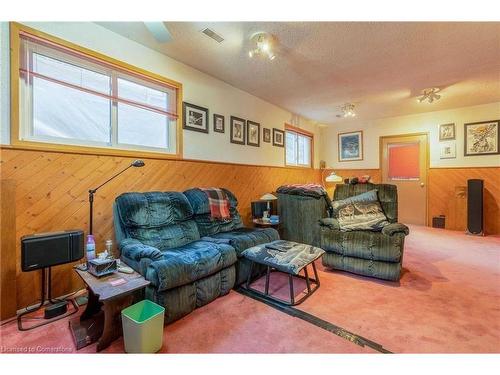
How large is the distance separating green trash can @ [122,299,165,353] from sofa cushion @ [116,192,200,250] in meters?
0.79

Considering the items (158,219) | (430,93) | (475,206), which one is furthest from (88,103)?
(475,206)

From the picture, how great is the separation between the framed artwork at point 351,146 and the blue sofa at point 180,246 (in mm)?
4144

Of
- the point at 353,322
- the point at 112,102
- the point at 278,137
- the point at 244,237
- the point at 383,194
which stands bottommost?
the point at 353,322

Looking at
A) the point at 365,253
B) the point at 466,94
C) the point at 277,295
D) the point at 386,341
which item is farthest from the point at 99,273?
the point at 466,94

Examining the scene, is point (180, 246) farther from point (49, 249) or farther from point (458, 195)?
point (458, 195)

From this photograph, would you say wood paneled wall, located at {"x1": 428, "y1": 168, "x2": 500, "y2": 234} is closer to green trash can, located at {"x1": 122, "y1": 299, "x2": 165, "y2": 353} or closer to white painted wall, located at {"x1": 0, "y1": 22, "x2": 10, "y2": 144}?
green trash can, located at {"x1": 122, "y1": 299, "x2": 165, "y2": 353}

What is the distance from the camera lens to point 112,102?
8.10ft

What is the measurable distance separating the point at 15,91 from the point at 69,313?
5.86ft

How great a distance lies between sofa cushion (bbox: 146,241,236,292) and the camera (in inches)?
67.7

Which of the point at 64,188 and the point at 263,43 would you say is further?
the point at 263,43

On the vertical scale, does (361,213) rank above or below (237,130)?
below

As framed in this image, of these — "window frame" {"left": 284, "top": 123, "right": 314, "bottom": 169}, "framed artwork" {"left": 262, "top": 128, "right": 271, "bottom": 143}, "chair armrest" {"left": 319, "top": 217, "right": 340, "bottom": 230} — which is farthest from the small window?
"chair armrest" {"left": 319, "top": 217, "right": 340, "bottom": 230}

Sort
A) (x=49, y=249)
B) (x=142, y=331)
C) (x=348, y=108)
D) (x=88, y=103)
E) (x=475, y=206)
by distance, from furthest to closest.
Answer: (x=348, y=108)
(x=475, y=206)
(x=88, y=103)
(x=49, y=249)
(x=142, y=331)

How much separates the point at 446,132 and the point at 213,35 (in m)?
5.10
